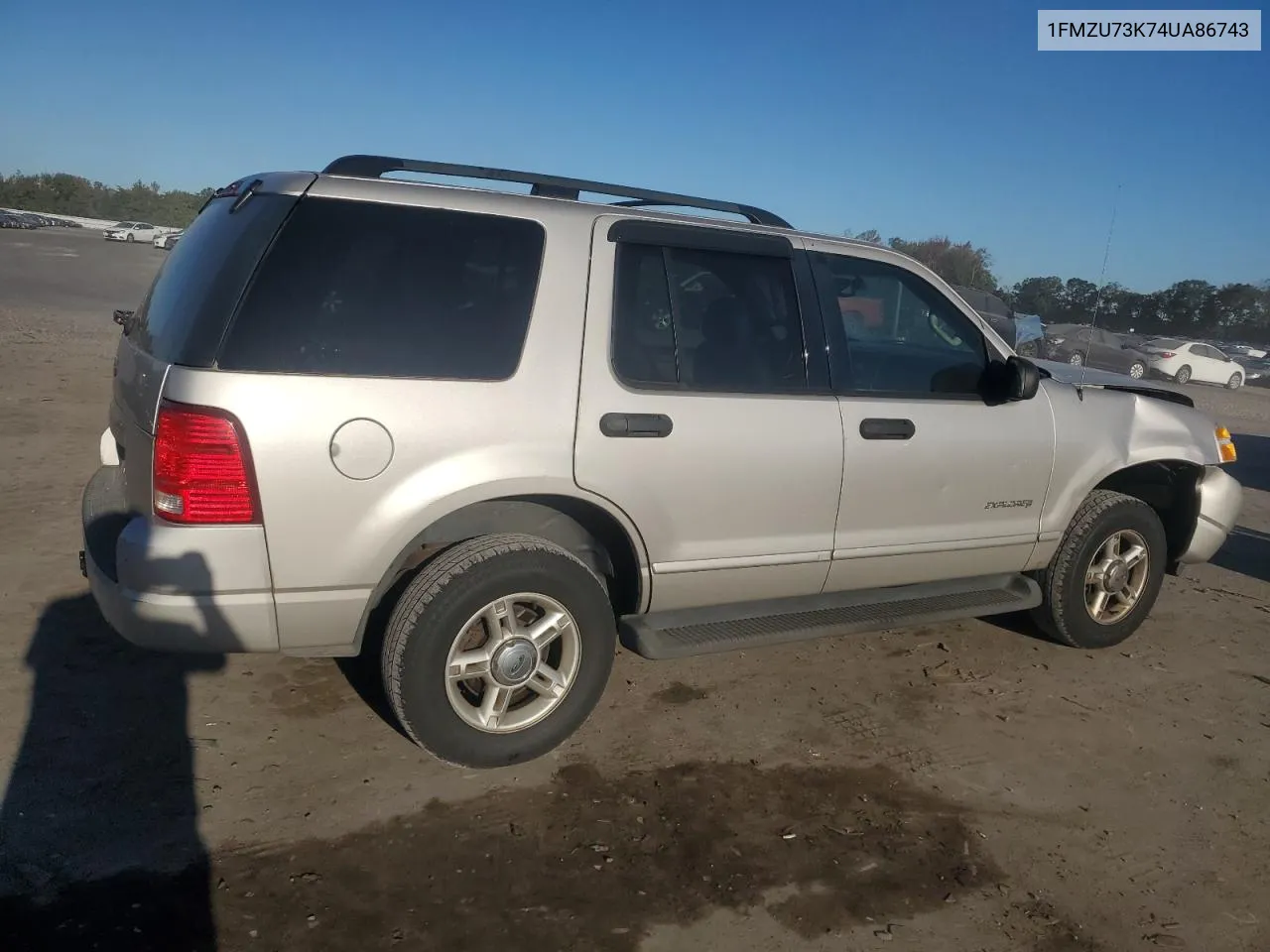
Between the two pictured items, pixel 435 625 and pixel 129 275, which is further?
pixel 129 275

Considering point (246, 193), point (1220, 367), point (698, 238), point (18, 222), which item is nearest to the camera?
point (246, 193)

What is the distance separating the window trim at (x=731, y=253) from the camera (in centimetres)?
347

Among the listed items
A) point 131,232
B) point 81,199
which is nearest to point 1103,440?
point 131,232

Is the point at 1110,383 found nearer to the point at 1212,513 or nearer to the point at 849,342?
the point at 1212,513

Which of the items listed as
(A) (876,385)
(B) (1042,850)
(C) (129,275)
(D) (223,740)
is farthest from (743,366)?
(C) (129,275)

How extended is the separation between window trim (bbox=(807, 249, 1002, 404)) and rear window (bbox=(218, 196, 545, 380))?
1.27m

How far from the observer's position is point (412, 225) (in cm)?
318

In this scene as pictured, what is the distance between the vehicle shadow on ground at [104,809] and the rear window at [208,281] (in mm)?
869

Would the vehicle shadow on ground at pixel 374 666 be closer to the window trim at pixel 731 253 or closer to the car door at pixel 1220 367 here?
the window trim at pixel 731 253

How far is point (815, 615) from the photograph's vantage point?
13.3ft

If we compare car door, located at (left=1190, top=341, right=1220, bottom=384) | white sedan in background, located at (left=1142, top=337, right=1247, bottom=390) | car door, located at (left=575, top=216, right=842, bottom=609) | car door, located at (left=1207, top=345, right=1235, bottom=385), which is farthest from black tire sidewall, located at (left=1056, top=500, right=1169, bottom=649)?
car door, located at (left=1207, top=345, right=1235, bottom=385)

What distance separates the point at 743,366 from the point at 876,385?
67cm

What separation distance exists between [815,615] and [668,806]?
1.16m

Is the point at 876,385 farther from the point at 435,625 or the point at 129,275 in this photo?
the point at 129,275
